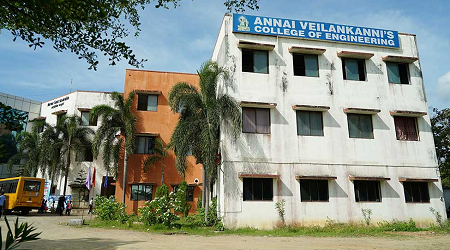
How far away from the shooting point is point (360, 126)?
54.4 ft

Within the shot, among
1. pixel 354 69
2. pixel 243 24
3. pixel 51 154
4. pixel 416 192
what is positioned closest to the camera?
pixel 416 192

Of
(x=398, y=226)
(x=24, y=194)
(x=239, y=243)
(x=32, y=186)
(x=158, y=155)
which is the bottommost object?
(x=239, y=243)

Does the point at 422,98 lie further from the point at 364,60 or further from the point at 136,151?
the point at 136,151

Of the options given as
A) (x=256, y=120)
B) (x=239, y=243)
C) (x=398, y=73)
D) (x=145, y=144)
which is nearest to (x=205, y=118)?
(x=256, y=120)

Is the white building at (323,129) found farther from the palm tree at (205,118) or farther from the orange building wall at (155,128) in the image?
the orange building wall at (155,128)

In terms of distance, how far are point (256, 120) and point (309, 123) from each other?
264 centimetres

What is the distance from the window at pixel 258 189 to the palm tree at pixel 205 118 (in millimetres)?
1673

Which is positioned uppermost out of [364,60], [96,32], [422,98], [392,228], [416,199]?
[364,60]

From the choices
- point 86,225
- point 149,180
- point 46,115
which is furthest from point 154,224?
point 46,115

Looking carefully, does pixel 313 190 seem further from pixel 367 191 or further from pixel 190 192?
pixel 190 192

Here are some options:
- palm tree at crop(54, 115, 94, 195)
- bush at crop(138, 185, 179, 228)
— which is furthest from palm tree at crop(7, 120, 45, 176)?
bush at crop(138, 185, 179, 228)

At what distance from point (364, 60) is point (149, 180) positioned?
15429mm

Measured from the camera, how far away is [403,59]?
17.5 meters

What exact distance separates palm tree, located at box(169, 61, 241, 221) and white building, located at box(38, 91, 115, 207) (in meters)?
15.5
